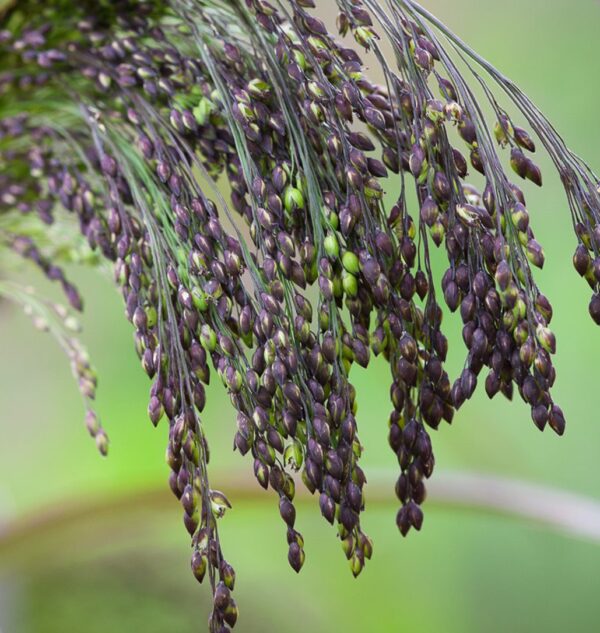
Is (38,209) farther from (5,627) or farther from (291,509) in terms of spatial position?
(5,627)

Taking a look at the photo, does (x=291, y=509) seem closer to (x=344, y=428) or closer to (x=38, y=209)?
(x=344, y=428)

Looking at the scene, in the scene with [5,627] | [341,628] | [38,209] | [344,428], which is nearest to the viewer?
[344,428]

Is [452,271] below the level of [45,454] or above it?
above

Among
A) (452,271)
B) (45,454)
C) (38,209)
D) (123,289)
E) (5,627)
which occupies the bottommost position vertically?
(45,454)

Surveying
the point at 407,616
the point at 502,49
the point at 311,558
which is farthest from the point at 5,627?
the point at 502,49

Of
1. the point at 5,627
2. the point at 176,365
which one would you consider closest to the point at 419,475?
the point at 176,365

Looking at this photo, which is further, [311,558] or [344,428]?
[311,558]

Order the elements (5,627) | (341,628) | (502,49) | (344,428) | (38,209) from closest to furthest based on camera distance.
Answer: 1. (344,428)
2. (38,209)
3. (5,627)
4. (341,628)
5. (502,49)
